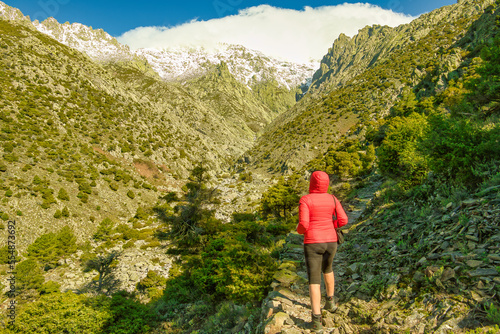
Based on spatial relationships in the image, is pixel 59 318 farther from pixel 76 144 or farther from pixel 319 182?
pixel 76 144

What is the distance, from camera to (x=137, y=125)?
181 ft

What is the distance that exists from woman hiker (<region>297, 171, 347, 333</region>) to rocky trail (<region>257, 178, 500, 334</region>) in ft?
2.98

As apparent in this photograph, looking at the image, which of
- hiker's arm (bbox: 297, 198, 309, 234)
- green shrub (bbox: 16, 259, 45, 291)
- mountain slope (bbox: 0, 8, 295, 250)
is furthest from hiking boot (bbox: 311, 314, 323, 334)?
mountain slope (bbox: 0, 8, 295, 250)

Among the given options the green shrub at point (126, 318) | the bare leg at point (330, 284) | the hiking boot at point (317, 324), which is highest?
the bare leg at point (330, 284)

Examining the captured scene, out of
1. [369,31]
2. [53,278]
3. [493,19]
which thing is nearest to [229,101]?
[369,31]

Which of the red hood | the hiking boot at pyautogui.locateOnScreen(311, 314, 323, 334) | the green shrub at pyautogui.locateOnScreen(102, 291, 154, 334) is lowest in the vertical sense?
the green shrub at pyautogui.locateOnScreen(102, 291, 154, 334)

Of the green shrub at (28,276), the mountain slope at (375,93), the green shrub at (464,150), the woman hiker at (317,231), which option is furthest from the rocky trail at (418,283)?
the mountain slope at (375,93)

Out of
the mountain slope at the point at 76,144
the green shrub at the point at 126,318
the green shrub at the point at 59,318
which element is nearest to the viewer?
the green shrub at the point at 59,318

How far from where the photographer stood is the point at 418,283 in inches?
177

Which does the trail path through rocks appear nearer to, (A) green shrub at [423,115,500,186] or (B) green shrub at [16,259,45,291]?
(A) green shrub at [423,115,500,186]

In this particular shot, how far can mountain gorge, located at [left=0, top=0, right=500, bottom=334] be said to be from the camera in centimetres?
501

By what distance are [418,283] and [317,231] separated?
218cm

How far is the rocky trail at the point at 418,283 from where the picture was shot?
11.8 feet

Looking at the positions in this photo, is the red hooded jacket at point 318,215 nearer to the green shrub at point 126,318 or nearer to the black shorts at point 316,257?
the black shorts at point 316,257
